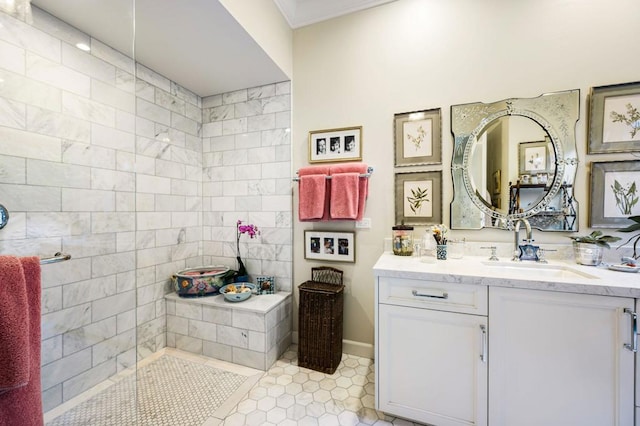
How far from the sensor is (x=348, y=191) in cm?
197

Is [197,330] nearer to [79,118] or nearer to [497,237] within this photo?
[79,118]

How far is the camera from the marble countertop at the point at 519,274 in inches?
44.8

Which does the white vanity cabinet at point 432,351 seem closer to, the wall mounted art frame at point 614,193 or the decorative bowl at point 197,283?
the wall mounted art frame at point 614,193

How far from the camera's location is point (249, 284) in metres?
2.28

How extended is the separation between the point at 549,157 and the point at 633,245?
70 centimetres

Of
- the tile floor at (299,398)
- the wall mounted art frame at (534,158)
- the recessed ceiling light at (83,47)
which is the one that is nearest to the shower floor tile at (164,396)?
the tile floor at (299,398)

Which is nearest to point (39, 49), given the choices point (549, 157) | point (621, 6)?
point (549, 157)

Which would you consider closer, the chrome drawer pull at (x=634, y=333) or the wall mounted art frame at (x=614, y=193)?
the chrome drawer pull at (x=634, y=333)

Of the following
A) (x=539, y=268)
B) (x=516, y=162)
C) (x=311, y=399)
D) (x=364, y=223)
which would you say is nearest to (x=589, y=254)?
(x=539, y=268)

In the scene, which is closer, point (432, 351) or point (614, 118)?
point (432, 351)

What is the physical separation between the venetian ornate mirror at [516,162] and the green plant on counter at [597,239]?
0.45 ft

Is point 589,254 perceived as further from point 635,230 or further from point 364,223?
point 364,223

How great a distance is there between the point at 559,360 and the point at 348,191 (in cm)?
147

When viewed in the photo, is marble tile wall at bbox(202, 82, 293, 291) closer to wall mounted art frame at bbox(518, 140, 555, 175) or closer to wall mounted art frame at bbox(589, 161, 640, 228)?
wall mounted art frame at bbox(518, 140, 555, 175)
